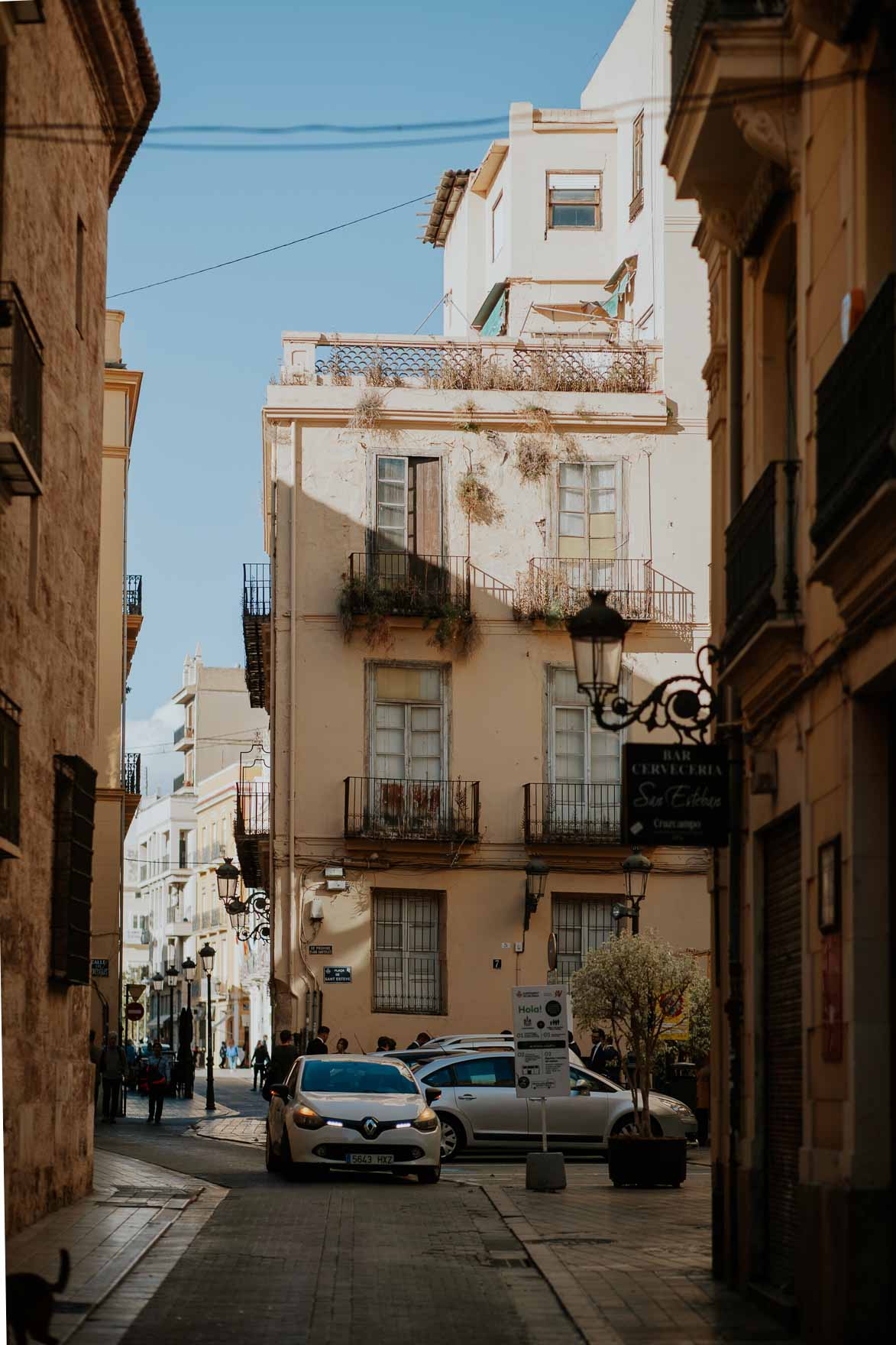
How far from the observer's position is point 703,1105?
95.6 ft

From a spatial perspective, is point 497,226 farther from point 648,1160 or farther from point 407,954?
point 648,1160

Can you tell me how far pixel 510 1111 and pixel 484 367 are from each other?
14.9 meters

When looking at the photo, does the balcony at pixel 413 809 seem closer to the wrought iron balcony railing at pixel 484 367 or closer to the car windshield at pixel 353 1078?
the wrought iron balcony railing at pixel 484 367

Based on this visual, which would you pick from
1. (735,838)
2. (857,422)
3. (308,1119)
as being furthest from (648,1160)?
(857,422)

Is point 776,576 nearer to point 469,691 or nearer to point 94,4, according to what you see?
point 94,4

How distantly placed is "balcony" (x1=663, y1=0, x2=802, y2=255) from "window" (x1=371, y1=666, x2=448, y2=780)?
2202cm

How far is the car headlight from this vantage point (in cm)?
2138

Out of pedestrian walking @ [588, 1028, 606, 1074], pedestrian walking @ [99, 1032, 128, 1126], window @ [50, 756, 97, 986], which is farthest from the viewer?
pedestrian walking @ [99, 1032, 128, 1126]

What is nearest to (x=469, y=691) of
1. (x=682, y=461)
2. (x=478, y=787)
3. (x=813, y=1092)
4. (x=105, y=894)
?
(x=478, y=787)

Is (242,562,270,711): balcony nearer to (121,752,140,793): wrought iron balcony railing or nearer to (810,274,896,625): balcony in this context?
(121,752,140,793): wrought iron balcony railing

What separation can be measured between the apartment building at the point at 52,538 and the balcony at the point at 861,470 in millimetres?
5576

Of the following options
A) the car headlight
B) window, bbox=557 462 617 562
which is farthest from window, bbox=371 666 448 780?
the car headlight

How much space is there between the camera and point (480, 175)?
4466 centimetres

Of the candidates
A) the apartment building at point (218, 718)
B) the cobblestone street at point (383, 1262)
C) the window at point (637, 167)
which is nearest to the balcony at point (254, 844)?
the window at point (637, 167)
